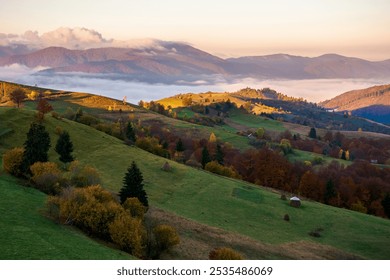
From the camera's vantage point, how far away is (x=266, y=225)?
55438 mm

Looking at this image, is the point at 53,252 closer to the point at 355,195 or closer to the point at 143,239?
the point at 143,239

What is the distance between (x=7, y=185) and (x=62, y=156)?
81.1 ft

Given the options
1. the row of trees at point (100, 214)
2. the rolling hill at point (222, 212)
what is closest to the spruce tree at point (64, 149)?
the rolling hill at point (222, 212)

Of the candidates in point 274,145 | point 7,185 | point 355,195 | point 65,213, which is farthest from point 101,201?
point 274,145

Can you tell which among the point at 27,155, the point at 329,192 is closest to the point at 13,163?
the point at 27,155

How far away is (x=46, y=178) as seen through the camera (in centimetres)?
4391

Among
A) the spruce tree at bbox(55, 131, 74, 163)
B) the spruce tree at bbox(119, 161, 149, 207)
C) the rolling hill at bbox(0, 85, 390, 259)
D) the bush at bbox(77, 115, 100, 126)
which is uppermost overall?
the bush at bbox(77, 115, 100, 126)

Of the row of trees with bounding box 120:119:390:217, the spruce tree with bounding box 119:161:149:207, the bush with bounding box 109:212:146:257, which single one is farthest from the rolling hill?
the row of trees with bounding box 120:119:390:217

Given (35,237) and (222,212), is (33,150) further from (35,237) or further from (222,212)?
(222,212)

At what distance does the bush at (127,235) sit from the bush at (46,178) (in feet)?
Result: 43.1

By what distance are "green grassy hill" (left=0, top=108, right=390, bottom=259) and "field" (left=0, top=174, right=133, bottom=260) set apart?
21377 mm

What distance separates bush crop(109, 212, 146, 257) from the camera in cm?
3212

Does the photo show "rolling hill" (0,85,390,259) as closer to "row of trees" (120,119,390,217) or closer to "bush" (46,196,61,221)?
"bush" (46,196,61,221)

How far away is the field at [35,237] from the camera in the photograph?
23141 mm
